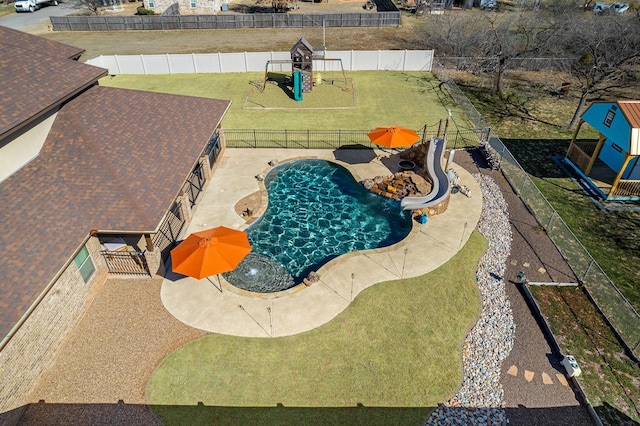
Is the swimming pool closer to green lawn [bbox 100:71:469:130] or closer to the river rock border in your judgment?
the river rock border

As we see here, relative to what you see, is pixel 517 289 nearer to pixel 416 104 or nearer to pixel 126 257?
pixel 126 257

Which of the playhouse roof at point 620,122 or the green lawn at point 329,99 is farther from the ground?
the playhouse roof at point 620,122

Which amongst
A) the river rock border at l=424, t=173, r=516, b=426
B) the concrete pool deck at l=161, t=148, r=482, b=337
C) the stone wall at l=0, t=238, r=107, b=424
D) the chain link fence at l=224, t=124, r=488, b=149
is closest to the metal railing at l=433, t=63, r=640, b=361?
the river rock border at l=424, t=173, r=516, b=426

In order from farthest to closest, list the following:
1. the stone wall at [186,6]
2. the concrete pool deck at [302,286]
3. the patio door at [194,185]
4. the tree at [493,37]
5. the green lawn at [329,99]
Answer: the stone wall at [186,6] → the tree at [493,37] → the green lawn at [329,99] → the patio door at [194,185] → the concrete pool deck at [302,286]

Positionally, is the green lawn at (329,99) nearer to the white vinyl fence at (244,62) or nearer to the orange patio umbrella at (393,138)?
the white vinyl fence at (244,62)

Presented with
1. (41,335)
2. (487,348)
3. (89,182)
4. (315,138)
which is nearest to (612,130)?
(487,348)

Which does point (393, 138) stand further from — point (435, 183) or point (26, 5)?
point (26, 5)

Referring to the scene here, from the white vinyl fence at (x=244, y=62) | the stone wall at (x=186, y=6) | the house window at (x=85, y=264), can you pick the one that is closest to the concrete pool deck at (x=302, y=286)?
the house window at (x=85, y=264)
